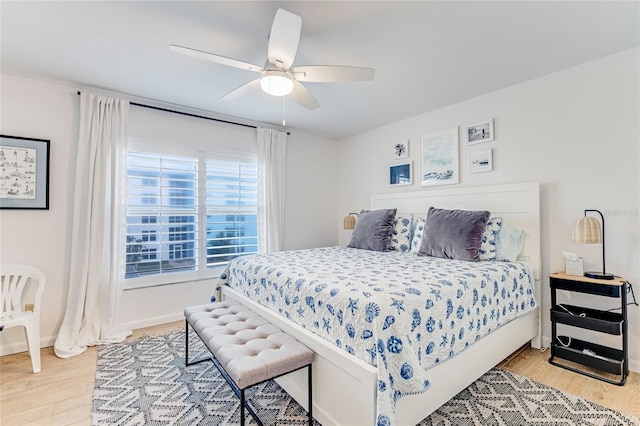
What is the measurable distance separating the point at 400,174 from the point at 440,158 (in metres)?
0.59

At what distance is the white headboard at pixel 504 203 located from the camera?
272 centimetres

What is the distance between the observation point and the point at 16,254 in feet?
8.85

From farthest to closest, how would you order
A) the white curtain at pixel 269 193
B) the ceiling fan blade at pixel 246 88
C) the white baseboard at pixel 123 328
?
the white curtain at pixel 269 193, the white baseboard at pixel 123 328, the ceiling fan blade at pixel 246 88

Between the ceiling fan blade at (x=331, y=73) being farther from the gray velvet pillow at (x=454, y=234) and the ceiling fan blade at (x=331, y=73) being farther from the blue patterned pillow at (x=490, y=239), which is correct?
the blue patterned pillow at (x=490, y=239)

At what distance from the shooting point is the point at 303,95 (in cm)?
237

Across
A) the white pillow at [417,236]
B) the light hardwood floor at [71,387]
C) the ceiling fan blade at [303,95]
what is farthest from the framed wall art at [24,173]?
the white pillow at [417,236]

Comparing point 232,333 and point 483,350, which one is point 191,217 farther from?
point 483,350

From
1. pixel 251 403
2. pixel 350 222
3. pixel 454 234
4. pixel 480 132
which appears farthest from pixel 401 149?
pixel 251 403

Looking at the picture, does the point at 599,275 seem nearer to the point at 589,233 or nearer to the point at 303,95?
the point at 589,233

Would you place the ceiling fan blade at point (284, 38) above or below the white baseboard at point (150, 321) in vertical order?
above

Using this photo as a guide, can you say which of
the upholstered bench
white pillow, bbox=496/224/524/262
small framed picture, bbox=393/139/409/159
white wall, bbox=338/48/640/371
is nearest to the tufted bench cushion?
the upholstered bench

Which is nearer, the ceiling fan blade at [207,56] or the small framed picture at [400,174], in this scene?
the ceiling fan blade at [207,56]

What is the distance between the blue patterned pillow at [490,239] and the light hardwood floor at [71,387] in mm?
867

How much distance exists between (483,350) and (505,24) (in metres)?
2.21
